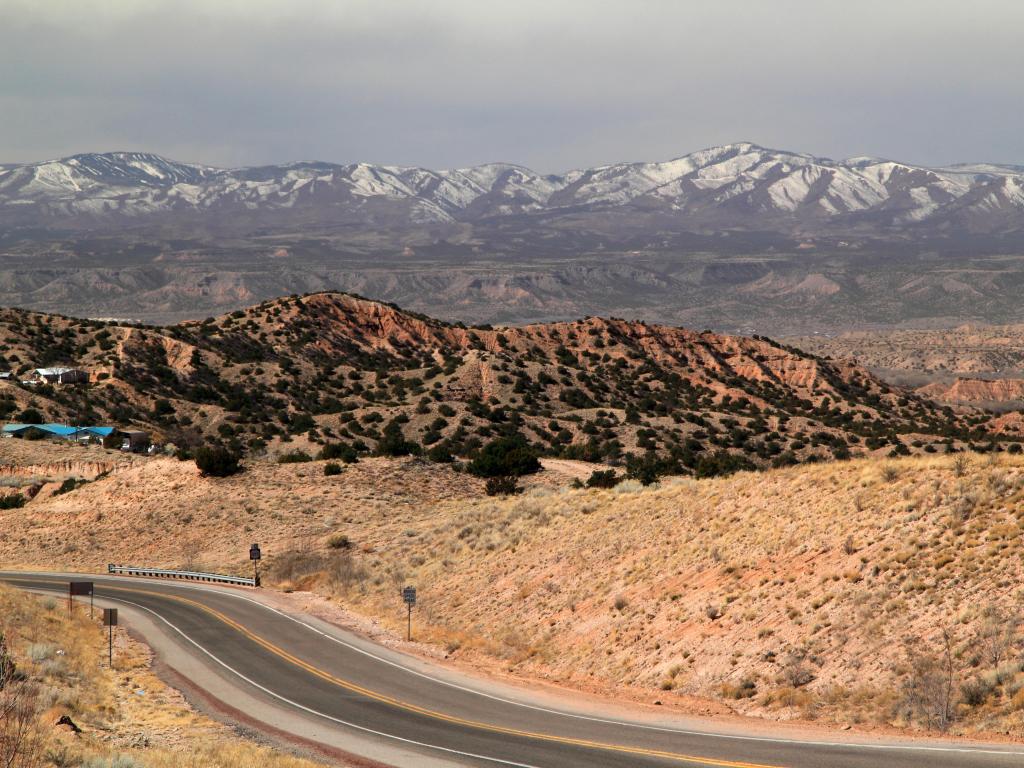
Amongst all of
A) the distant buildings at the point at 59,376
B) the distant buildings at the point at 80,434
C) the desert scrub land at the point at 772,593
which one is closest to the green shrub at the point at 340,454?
the distant buildings at the point at 80,434

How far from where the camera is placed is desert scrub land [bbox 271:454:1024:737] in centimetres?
2452

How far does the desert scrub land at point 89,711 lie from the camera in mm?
19016

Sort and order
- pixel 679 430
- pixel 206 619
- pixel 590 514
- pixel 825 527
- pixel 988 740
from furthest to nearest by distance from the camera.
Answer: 1. pixel 679 430
2. pixel 590 514
3. pixel 206 619
4. pixel 825 527
5. pixel 988 740

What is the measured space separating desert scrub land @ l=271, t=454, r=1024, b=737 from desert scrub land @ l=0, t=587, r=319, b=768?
406 inches

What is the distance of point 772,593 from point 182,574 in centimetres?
3321

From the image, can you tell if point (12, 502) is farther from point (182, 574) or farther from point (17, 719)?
point (17, 719)

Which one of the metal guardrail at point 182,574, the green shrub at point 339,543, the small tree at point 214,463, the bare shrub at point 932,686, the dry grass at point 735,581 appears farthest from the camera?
the small tree at point 214,463

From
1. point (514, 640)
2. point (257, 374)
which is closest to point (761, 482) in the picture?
point (514, 640)

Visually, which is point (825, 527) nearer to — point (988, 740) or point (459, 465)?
point (988, 740)

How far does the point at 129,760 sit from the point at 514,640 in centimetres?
1754

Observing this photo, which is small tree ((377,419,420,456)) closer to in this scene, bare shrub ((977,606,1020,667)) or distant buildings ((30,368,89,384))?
distant buildings ((30,368,89,384))

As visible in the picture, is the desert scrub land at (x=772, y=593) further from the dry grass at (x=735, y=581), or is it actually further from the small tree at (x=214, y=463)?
the small tree at (x=214, y=463)

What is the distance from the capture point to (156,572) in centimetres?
5334

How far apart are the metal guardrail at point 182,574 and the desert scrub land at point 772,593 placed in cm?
680
